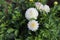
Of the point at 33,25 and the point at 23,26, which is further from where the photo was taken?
the point at 23,26

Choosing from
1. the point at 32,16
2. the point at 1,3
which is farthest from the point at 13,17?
the point at 1,3

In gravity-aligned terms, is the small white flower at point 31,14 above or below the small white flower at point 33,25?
above

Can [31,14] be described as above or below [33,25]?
above

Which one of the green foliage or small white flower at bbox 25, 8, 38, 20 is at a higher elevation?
small white flower at bbox 25, 8, 38, 20

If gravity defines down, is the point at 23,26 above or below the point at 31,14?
below

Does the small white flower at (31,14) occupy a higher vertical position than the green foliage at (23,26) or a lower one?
higher

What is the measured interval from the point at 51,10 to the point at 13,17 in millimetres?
620

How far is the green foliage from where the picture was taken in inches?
122

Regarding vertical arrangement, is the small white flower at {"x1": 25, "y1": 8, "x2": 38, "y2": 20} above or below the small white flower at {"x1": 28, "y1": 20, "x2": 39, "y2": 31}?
above

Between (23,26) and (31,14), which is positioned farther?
(23,26)

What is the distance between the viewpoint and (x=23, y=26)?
10.3ft

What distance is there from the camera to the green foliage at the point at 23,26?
3.09 m

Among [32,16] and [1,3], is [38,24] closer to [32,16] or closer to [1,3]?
[32,16]

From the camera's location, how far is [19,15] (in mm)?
3148
